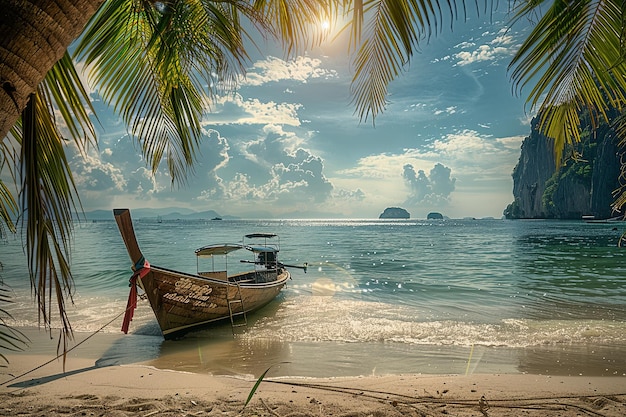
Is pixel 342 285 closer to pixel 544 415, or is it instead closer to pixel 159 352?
pixel 159 352

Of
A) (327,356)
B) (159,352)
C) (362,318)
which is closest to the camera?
(327,356)

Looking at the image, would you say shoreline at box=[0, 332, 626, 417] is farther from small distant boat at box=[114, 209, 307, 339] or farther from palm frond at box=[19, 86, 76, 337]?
palm frond at box=[19, 86, 76, 337]

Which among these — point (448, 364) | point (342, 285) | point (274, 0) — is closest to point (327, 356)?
point (448, 364)

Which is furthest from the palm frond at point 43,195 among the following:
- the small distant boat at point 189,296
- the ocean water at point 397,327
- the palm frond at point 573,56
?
the small distant boat at point 189,296

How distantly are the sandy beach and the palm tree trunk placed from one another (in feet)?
11.4

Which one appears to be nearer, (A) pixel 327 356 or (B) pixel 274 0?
(B) pixel 274 0

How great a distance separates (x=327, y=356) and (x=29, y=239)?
6.50m

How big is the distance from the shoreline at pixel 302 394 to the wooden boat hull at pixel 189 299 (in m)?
1.94

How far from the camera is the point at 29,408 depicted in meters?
4.32

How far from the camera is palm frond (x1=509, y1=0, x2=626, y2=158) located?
2.50 meters

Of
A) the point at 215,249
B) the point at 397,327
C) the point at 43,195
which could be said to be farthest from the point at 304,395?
the point at 215,249

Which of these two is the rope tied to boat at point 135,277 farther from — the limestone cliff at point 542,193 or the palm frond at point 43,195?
the limestone cliff at point 542,193

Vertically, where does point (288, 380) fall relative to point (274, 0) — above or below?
below

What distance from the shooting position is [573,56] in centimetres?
277
